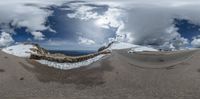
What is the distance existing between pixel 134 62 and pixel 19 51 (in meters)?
29.1

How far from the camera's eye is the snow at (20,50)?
319 feet

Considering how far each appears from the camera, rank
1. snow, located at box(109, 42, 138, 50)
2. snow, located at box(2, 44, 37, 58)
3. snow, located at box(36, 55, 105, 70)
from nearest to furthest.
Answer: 1. snow, located at box(36, 55, 105, 70)
2. snow, located at box(2, 44, 37, 58)
3. snow, located at box(109, 42, 138, 50)

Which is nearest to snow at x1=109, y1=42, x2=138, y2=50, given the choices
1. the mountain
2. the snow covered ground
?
the snow covered ground

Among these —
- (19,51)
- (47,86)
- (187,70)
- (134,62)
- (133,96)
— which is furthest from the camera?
→ (19,51)

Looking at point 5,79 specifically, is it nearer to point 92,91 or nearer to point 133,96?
point 92,91

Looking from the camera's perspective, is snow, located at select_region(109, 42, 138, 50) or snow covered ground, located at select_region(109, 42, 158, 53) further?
snow, located at select_region(109, 42, 138, 50)

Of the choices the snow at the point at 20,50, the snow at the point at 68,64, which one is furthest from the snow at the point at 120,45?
the snow at the point at 68,64

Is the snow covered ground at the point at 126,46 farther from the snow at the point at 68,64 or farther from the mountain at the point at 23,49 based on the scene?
the snow at the point at 68,64

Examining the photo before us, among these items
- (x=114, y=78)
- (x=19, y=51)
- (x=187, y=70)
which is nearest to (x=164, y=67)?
(x=187, y=70)

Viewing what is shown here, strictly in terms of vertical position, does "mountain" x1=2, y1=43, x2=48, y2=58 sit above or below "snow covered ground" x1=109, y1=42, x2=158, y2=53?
above

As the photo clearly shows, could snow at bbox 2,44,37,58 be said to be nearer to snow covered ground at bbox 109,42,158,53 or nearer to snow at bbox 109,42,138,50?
snow at bbox 109,42,138,50

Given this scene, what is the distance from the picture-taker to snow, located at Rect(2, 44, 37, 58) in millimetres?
97244

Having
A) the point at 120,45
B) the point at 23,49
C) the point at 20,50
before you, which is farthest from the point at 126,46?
the point at 20,50

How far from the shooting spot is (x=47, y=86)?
244 feet
